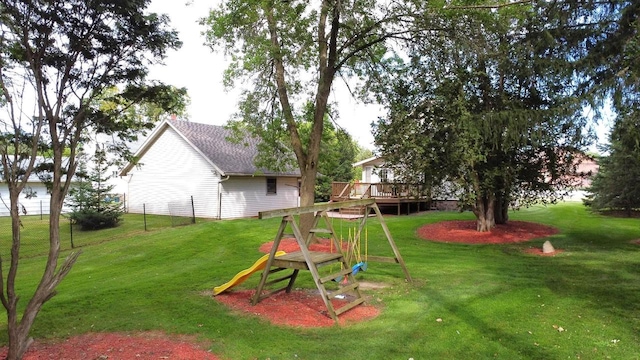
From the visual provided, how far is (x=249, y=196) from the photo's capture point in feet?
81.8

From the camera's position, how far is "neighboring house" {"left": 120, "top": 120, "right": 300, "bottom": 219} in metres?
23.6

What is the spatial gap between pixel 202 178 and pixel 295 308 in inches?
718

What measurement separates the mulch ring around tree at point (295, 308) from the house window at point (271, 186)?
60.3ft

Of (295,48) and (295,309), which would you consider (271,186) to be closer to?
(295,48)

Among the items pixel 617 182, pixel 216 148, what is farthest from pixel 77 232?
pixel 617 182

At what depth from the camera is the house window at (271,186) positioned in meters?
26.5

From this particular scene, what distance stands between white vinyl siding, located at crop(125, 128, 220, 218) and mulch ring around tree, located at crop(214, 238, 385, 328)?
16268mm

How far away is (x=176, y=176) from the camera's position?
2548 cm

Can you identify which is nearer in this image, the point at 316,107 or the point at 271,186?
the point at 316,107

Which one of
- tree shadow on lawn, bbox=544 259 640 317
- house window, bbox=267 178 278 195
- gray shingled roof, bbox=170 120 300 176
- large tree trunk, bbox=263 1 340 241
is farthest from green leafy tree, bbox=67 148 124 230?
tree shadow on lawn, bbox=544 259 640 317

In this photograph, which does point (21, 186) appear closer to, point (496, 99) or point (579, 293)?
point (579, 293)

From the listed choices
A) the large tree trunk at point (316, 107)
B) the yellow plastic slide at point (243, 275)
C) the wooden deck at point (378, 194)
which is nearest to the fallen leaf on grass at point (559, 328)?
the yellow plastic slide at point (243, 275)

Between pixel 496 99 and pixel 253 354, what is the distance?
522 inches

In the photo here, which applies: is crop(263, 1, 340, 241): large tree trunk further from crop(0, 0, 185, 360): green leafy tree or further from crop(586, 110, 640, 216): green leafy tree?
crop(586, 110, 640, 216): green leafy tree
